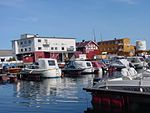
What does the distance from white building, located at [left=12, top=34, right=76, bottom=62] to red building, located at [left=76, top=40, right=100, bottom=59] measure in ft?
17.2

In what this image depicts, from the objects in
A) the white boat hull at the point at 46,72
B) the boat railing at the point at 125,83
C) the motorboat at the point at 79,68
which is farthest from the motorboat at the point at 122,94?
the motorboat at the point at 79,68

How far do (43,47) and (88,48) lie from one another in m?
19.4

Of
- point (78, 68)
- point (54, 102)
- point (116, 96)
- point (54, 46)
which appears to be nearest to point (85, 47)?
point (54, 46)

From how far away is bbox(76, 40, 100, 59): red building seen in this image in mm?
125294

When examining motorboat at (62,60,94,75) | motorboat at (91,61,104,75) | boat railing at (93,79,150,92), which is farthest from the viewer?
motorboat at (91,61,104,75)

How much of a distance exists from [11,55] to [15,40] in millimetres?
7875

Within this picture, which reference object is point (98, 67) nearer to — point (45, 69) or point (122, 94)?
point (45, 69)

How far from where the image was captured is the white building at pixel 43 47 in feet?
371

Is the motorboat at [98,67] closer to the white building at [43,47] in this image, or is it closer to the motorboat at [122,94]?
the white building at [43,47]

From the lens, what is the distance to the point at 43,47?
11469 centimetres

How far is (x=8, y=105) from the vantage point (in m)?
26.8

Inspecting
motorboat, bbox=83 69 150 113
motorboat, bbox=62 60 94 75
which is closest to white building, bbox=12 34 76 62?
motorboat, bbox=62 60 94 75

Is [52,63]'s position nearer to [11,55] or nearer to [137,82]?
[137,82]

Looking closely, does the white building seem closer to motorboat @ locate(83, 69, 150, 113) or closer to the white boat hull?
the white boat hull
